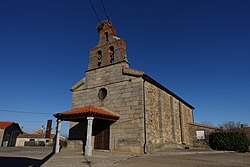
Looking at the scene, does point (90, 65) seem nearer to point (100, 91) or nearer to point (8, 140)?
point (100, 91)

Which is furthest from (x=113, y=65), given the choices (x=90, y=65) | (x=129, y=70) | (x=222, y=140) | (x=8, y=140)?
(x=8, y=140)

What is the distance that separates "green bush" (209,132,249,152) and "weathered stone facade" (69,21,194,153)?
115 inches

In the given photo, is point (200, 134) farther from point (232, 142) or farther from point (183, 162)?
point (183, 162)

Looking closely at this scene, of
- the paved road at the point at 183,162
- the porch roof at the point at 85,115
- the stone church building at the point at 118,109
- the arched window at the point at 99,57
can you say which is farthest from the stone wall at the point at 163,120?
the arched window at the point at 99,57

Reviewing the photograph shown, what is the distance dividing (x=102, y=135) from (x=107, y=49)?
6729 mm

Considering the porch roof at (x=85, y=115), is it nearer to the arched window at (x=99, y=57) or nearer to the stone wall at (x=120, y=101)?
the stone wall at (x=120, y=101)

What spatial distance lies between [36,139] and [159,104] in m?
38.9

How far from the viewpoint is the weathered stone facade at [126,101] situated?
433 inches

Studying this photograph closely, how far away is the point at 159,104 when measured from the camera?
13.4 m

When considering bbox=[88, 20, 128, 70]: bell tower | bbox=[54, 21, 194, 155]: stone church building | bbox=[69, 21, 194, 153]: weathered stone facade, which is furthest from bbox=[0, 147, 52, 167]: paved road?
bbox=[88, 20, 128, 70]: bell tower

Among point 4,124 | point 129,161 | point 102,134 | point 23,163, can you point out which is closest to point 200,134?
point 102,134

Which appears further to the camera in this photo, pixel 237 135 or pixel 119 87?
pixel 237 135

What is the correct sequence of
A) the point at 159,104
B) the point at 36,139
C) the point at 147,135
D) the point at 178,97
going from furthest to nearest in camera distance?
the point at 36,139 → the point at 178,97 → the point at 159,104 → the point at 147,135

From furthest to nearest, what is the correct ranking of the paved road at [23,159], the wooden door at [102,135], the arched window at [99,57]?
the arched window at [99,57] → the wooden door at [102,135] → the paved road at [23,159]
